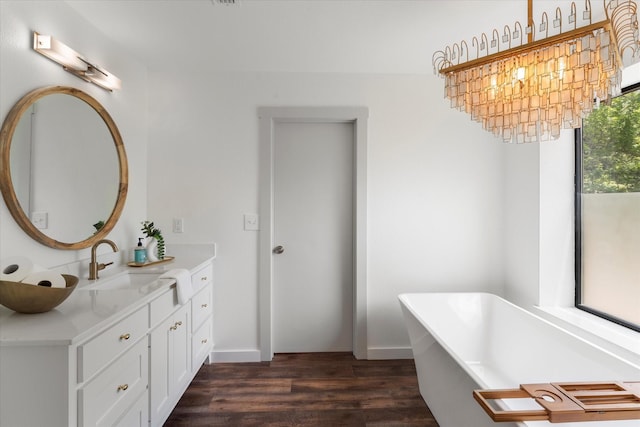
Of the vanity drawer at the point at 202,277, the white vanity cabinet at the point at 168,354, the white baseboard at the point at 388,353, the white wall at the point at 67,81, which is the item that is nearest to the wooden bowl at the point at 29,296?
the white wall at the point at 67,81

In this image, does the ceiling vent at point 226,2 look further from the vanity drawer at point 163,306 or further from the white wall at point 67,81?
the vanity drawer at point 163,306

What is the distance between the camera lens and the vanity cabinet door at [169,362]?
1.77 metres

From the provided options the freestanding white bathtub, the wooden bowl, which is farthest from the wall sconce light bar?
the freestanding white bathtub

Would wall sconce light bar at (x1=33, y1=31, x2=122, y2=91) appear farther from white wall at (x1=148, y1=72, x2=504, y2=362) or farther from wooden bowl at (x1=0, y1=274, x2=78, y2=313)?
wooden bowl at (x1=0, y1=274, x2=78, y2=313)

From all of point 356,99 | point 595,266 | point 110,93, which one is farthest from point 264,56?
point 595,266

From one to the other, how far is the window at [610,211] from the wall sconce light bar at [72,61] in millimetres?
3347

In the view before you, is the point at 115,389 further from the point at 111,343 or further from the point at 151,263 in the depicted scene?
the point at 151,263

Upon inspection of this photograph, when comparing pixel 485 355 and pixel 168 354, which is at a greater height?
pixel 168 354

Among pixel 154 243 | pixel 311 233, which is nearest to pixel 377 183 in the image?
pixel 311 233

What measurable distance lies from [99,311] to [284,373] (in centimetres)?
166

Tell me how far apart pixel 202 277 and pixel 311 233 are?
1.00m

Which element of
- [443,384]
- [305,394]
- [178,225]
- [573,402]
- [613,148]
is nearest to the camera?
[573,402]

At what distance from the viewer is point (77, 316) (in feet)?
4.36

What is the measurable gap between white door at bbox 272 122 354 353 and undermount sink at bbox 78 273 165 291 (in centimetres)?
113
